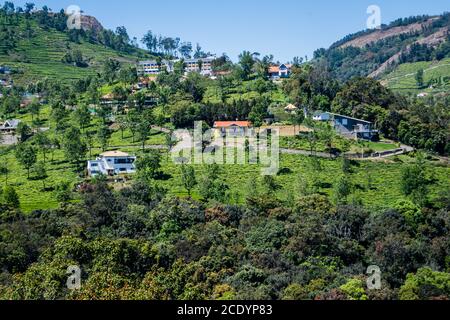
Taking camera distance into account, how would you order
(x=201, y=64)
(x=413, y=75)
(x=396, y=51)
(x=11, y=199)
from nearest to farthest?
A: 1. (x=11, y=199)
2. (x=201, y=64)
3. (x=413, y=75)
4. (x=396, y=51)

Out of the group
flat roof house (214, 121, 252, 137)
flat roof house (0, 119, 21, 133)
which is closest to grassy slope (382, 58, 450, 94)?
flat roof house (214, 121, 252, 137)

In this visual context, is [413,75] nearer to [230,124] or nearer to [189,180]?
[230,124]

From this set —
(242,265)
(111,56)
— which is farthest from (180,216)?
(111,56)

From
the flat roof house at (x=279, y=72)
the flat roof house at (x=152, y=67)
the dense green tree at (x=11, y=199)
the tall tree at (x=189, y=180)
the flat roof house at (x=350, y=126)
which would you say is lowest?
the dense green tree at (x=11, y=199)

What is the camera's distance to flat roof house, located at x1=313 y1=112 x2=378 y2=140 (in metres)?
65.6

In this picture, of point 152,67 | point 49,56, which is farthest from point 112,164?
point 49,56

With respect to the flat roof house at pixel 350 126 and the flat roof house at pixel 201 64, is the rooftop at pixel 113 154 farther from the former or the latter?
the flat roof house at pixel 201 64

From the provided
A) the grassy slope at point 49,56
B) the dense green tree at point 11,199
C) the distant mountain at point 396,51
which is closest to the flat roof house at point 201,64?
the grassy slope at point 49,56

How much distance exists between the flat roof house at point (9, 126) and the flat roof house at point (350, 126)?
38.5m

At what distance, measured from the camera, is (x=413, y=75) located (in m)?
140

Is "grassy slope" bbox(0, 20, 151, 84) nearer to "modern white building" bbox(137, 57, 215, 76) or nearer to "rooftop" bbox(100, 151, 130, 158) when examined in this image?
"modern white building" bbox(137, 57, 215, 76)

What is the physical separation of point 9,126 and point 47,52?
1918 inches

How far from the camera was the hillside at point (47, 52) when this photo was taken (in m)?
106
